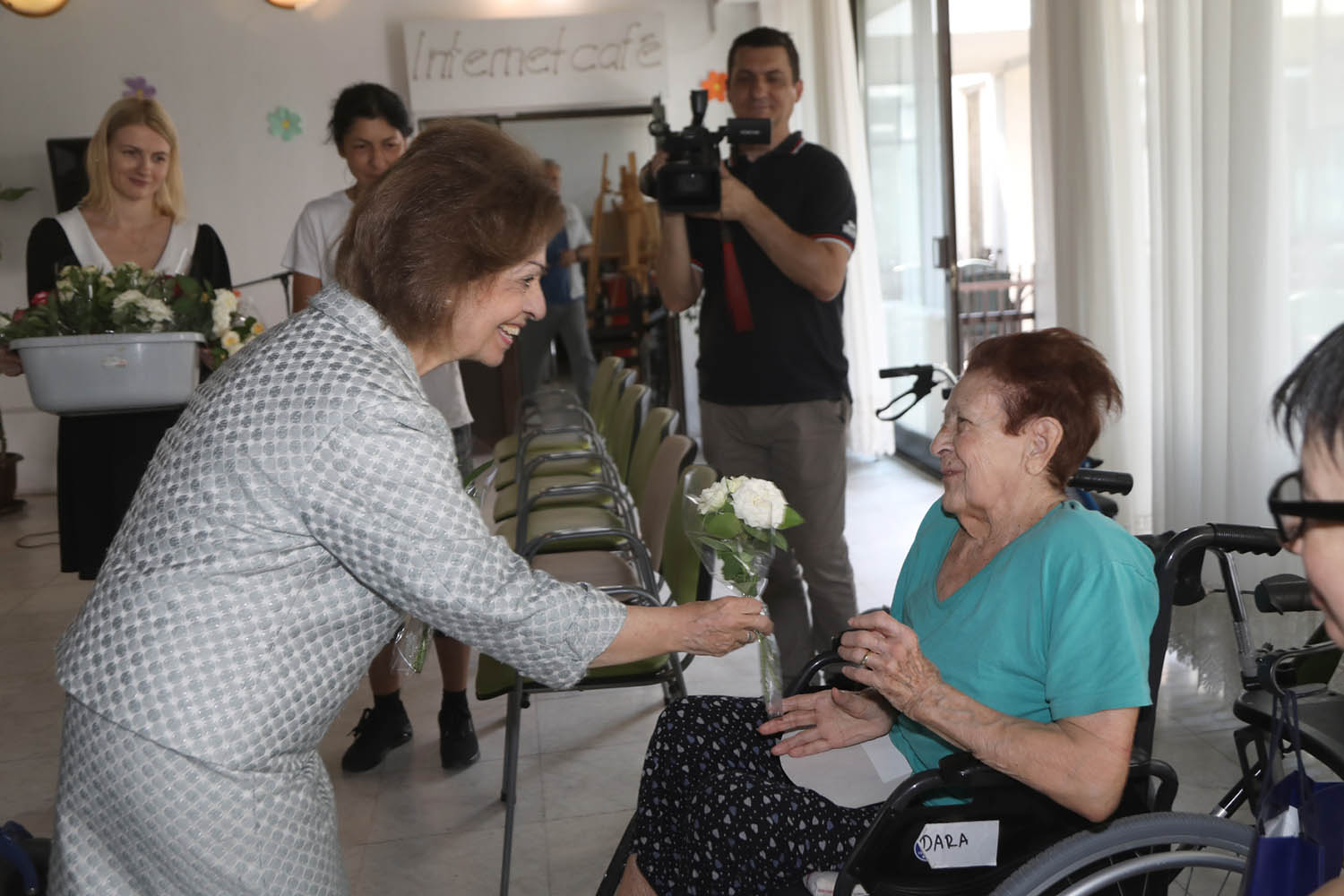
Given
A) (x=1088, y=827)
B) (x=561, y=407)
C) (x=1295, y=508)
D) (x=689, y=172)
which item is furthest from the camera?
(x=561, y=407)

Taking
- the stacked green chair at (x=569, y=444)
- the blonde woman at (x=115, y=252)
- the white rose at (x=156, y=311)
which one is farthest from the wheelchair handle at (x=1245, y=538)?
the stacked green chair at (x=569, y=444)

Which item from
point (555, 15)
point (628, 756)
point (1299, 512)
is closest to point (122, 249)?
point (628, 756)

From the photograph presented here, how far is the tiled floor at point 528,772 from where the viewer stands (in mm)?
2660

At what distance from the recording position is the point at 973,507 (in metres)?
1.76

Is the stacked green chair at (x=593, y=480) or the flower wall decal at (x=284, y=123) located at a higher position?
the flower wall decal at (x=284, y=123)

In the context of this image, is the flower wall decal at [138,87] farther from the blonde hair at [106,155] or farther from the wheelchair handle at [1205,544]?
the wheelchair handle at [1205,544]

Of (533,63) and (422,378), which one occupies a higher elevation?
(533,63)

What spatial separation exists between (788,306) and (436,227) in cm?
187

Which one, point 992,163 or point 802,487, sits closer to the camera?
point 802,487

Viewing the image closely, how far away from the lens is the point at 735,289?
318 cm

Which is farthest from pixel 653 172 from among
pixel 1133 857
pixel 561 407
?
pixel 561 407

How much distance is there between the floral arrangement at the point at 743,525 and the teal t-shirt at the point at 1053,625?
0.94 feet

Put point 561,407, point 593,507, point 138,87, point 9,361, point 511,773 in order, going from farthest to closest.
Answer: point 138,87 < point 561,407 < point 593,507 < point 9,361 < point 511,773

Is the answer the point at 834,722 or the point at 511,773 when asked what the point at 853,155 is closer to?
the point at 511,773
